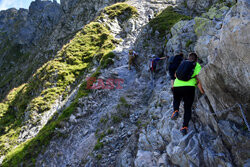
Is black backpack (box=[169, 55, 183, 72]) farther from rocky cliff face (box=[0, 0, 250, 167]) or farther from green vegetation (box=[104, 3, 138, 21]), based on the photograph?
green vegetation (box=[104, 3, 138, 21])

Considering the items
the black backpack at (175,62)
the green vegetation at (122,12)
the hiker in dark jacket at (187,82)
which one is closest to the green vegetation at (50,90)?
the hiker in dark jacket at (187,82)

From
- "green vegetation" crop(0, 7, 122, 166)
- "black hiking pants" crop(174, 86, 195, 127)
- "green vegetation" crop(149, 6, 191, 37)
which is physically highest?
"green vegetation" crop(149, 6, 191, 37)

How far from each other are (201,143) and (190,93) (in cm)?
216

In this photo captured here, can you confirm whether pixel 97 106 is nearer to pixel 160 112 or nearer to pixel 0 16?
pixel 160 112

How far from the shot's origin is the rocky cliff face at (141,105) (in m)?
5.31

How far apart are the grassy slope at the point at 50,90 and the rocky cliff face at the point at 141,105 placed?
0.46ft

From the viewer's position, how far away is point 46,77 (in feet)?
80.9

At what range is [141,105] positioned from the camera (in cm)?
1416

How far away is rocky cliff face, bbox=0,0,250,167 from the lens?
209 inches

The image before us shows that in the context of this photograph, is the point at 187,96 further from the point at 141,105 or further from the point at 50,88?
the point at 50,88

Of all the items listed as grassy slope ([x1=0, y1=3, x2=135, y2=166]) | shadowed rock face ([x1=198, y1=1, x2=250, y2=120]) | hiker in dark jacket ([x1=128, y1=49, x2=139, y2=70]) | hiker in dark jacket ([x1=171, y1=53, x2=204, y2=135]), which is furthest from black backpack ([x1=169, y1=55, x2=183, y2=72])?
grassy slope ([x1=0, y1=3, x2=135, y2=166])

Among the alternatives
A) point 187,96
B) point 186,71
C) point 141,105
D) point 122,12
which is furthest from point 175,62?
point 122,12

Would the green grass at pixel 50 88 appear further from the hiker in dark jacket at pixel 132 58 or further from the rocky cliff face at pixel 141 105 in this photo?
the hiker in dark jacket at pixel 132 58

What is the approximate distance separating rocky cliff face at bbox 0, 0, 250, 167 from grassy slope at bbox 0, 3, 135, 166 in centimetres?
14
